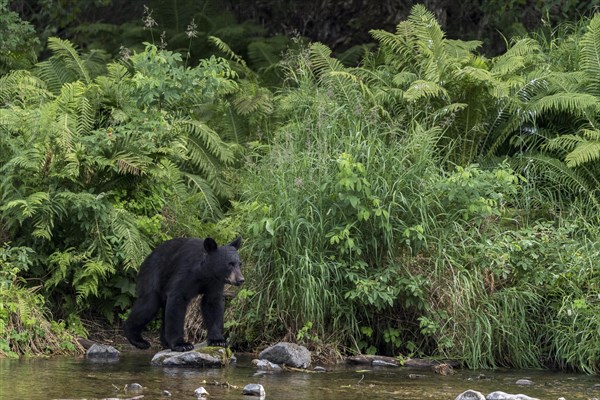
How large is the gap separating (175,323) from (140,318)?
579mm

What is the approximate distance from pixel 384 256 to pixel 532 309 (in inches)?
55.6

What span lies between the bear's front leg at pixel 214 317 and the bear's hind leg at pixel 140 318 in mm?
516

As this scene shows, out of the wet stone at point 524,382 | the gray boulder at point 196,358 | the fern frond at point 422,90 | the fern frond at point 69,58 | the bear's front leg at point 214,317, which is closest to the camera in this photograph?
the wet stone at point 524,382

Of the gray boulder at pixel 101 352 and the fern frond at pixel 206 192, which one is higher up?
the fern frond at pixel 206 192

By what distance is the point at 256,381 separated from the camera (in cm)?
741

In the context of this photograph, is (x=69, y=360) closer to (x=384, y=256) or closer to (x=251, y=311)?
(x=251, y=311)

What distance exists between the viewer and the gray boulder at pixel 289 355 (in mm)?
8148

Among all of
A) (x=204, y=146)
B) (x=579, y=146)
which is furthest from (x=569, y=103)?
(x=204, y=146)

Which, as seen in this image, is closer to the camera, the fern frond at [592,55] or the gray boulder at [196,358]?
the gray boulder at [196,358]

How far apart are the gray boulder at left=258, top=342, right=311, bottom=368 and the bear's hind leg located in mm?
1138

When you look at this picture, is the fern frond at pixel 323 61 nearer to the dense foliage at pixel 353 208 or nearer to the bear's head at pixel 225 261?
the dense foliage at pixel 353 208

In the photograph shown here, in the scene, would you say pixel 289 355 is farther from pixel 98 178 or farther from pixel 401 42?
pixel 401 42

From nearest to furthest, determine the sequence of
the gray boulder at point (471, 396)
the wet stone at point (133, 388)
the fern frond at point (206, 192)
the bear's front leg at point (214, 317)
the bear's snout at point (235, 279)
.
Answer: the gray boulder at point (471, 396) → the wet stone at point (133, 388) → the bear's snout at point (235, 279) → the bear's front leg at point (214, 317) → the fern frond at point (206, 192)

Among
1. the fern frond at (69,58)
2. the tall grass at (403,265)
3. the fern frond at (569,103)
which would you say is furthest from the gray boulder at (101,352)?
the fern frond at (569,103)
